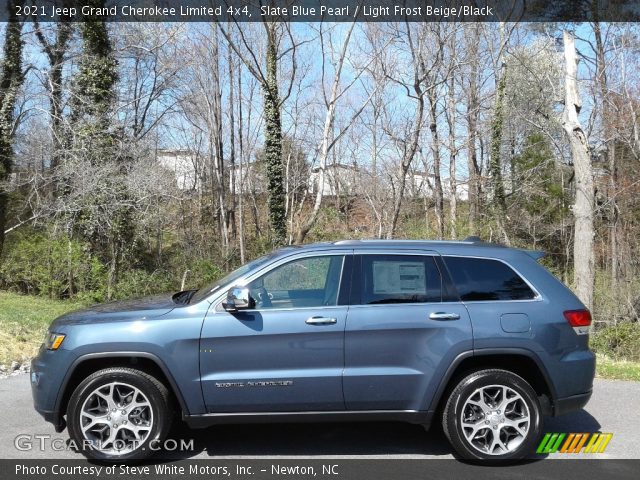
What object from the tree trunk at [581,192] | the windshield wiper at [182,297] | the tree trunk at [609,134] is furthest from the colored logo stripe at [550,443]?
the tree trunk at [609,134]

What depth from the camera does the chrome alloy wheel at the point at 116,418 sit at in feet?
15.6

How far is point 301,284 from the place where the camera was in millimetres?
5641

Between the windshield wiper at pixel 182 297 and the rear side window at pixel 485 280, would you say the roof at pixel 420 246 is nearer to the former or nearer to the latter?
the rear side window at pixel 485 280

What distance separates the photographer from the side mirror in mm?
4770

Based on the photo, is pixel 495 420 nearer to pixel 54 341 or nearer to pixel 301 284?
pixel 301 284

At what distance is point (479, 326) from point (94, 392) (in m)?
3.07

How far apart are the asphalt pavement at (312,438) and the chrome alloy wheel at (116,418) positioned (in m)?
0.31

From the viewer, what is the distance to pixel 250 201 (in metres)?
38.2

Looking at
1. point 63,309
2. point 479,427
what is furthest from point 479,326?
point 63,309

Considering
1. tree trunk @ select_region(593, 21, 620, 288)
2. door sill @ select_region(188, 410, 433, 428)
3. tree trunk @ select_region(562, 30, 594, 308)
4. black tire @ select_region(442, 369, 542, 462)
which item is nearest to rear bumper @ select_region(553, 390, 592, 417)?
black tire @ select_region(442, 369, 542, 462)

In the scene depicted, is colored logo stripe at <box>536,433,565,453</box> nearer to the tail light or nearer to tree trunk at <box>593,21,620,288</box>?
the tail light

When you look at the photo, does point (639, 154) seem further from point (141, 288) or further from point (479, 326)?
point (479, 326)

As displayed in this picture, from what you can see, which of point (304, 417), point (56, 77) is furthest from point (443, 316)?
point (56, 77)

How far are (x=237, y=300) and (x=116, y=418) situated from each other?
131 cm
